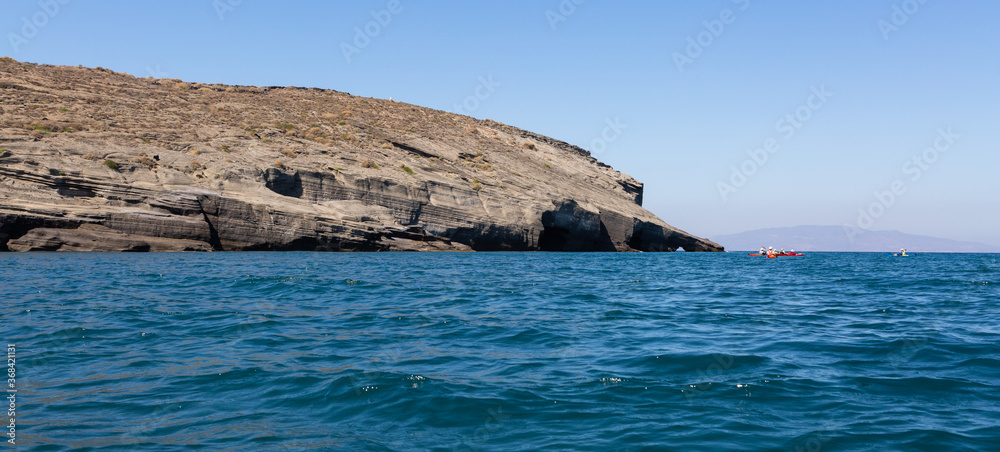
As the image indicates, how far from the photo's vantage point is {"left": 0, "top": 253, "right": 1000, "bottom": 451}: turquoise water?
5.85m

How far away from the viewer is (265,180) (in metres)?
49.4

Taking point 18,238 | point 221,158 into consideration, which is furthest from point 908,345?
point 221,158

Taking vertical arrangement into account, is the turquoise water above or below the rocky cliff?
below

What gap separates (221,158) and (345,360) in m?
47.8

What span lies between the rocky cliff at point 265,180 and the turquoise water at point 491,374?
26.9 metres

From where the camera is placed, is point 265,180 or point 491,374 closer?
point 491,374

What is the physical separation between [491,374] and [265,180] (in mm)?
45608

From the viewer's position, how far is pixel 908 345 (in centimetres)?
1018

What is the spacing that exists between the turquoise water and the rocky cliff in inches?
1060

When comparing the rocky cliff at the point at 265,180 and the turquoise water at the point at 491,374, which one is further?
the rocky cliff at the point at 265,180

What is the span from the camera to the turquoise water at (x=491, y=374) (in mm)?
5852

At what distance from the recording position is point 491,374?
820cm

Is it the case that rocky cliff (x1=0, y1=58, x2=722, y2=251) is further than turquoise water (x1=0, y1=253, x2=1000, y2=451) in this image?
Yes

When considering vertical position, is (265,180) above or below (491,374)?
above
